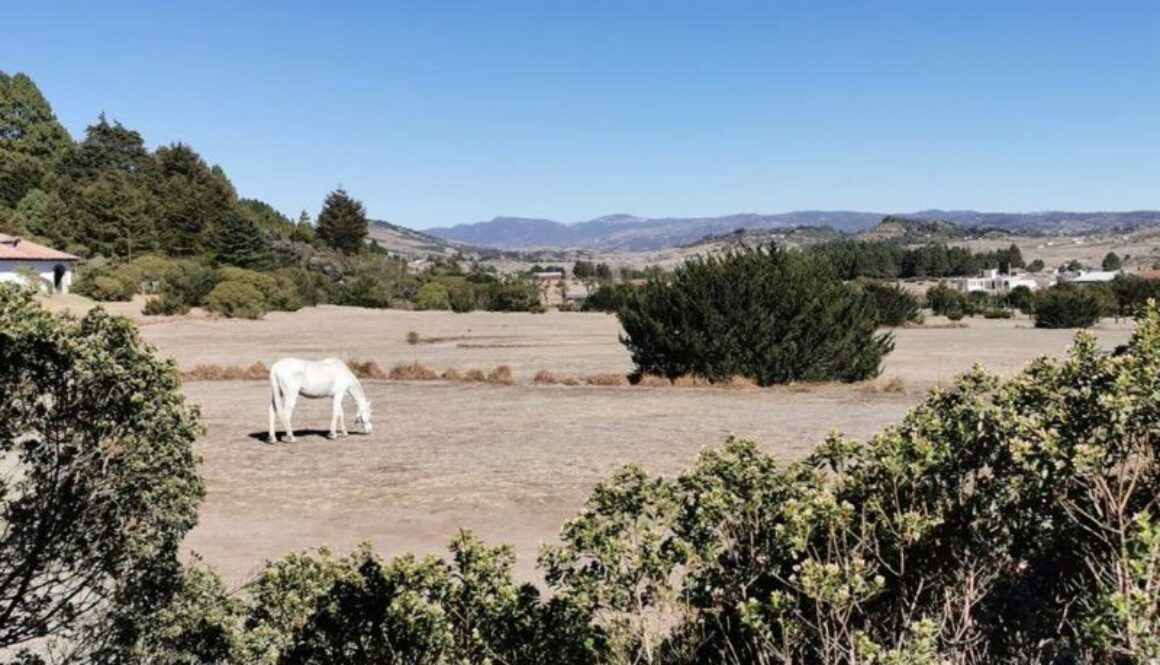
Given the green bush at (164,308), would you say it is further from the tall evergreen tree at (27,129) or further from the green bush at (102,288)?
the tall evergreen tree at (27,129)

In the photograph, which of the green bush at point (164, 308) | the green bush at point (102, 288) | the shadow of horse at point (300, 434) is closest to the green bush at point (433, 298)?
the green bush at point (164, 308)

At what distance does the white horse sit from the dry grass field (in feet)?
1.82

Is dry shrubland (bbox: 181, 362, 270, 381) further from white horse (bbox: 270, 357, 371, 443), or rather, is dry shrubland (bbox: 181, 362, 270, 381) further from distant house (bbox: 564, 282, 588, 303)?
distant house (bbox: 564, 282, 588, 303)

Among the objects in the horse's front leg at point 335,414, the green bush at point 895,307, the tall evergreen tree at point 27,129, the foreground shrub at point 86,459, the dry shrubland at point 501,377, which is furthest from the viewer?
the tall evergreen tree at point 27,129

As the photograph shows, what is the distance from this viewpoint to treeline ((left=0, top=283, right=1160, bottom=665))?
3.94 meters

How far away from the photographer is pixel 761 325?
89.7 feet

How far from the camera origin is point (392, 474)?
583 inches

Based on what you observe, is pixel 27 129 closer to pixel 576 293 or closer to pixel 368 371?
pixel 576 293

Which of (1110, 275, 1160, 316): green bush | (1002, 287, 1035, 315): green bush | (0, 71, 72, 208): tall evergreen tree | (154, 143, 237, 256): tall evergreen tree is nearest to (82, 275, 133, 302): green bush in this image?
(154, 143, 237, 256): tall evergreen tree

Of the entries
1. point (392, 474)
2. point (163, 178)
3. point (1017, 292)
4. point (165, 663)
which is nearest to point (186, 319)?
point (163, 178)

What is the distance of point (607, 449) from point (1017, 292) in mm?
87341

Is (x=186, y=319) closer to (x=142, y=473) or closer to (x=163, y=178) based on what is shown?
(x=163, y=178)

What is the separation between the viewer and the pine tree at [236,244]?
72.2 meters

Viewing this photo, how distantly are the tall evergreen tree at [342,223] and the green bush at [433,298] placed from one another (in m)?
21.6
